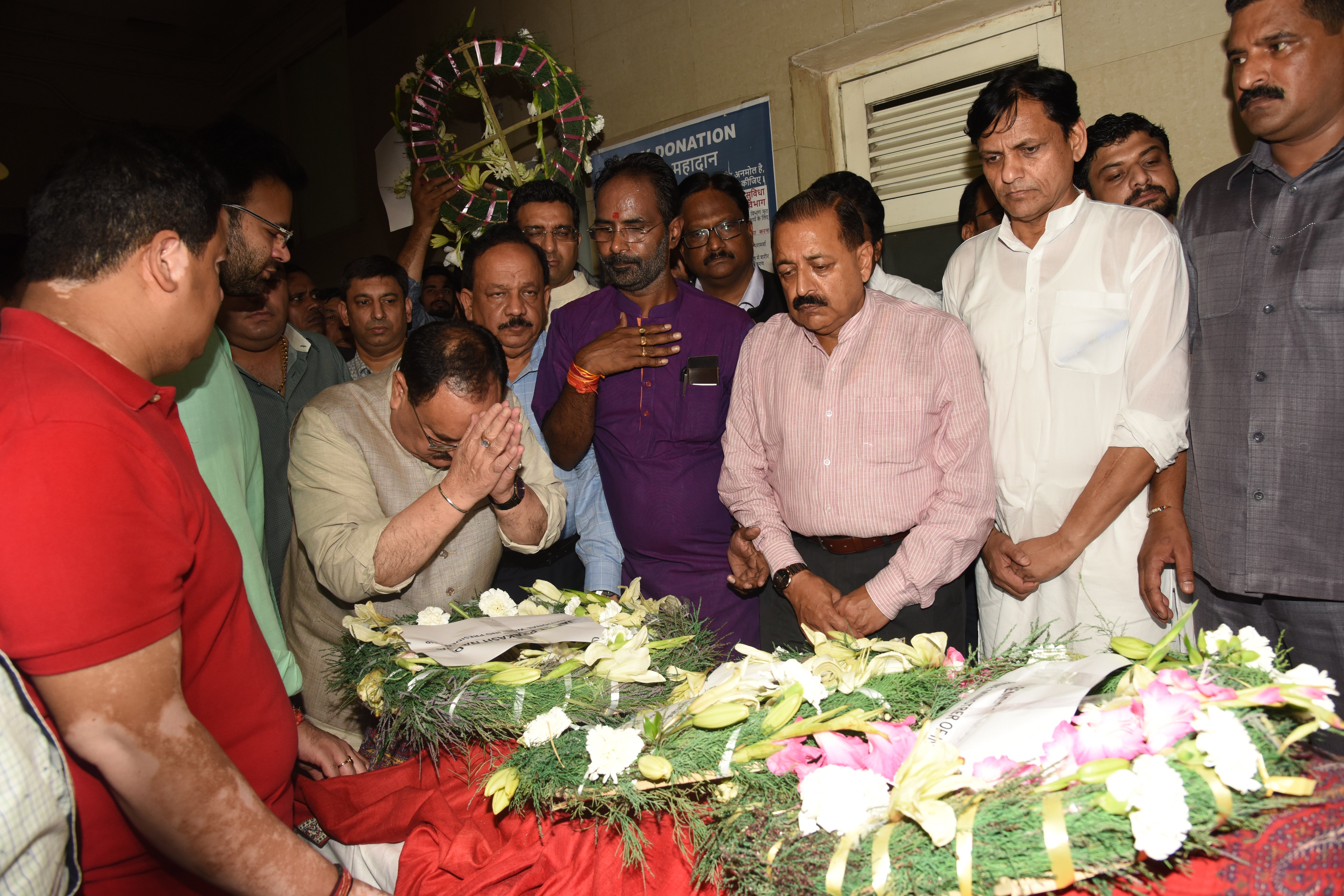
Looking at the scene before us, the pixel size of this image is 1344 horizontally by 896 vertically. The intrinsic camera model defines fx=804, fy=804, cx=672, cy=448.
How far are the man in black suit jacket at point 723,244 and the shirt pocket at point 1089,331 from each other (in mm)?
1229

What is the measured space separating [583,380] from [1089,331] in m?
1.38

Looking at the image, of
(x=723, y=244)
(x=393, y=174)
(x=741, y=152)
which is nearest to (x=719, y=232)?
(x=723, y=244)

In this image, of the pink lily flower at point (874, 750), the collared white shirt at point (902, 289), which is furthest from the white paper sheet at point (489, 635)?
the collared white shirt at point (902, 289)

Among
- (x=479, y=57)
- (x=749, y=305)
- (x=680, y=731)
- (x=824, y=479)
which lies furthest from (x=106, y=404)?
(x=479, y=57)

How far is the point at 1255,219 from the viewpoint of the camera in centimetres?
189

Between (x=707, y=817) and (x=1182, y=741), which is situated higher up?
(x=1182, y=741)

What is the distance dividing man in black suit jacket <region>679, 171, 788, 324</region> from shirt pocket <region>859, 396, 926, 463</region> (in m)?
1.10

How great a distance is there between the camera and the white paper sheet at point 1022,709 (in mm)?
1014

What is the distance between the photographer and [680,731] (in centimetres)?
121

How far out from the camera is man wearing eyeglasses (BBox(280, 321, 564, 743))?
178 cm

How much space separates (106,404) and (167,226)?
0.91ft

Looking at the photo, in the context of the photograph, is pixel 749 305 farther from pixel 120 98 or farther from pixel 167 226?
pixel 120 98

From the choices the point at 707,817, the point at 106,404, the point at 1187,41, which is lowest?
the point at 707,817

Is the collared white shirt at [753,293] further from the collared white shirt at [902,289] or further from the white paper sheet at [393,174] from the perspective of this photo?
the white paper sheet at [393,174]
